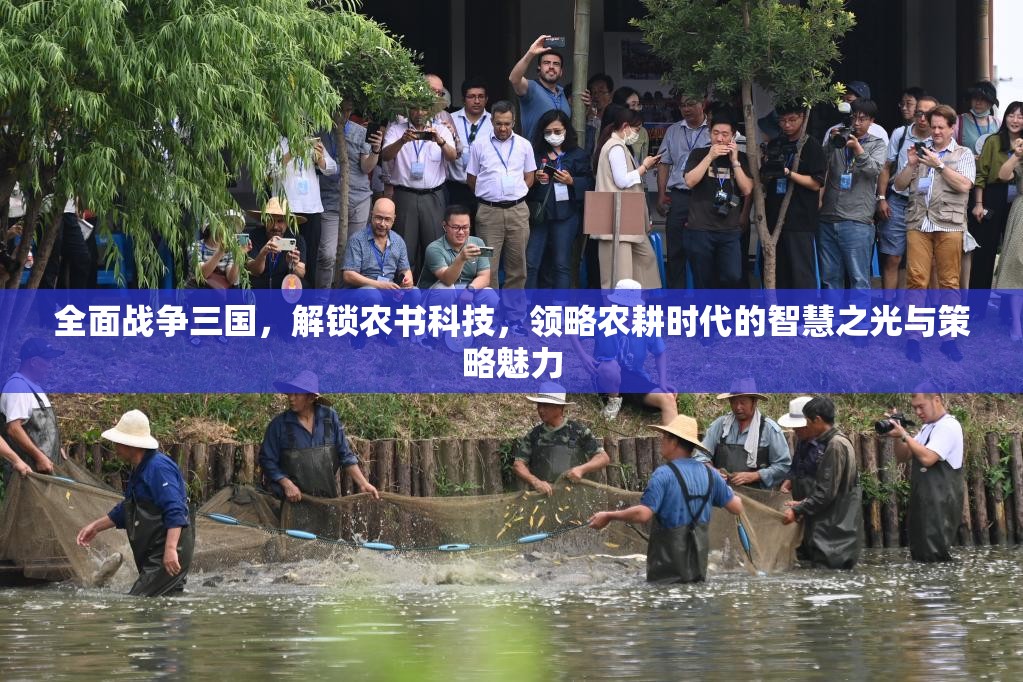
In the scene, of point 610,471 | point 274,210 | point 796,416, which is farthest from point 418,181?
point 796,416

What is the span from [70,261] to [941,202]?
8.14m

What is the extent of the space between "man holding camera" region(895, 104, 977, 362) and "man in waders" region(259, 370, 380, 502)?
618 cm

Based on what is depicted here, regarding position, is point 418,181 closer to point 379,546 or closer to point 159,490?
point 379,546

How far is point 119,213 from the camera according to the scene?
15789 mm

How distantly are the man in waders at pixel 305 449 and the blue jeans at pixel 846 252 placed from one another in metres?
5.62

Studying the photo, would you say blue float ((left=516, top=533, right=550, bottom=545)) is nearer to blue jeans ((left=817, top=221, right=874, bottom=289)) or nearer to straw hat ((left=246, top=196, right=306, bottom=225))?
straw hat ((left=246, top=196, right=306, bottom=225))

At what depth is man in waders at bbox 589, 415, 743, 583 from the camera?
14.9m

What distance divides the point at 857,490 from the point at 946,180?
4.08m

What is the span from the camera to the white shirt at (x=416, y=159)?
18.9 meters

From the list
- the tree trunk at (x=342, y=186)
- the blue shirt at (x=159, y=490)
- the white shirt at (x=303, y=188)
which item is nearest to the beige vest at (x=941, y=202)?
the tree trunk at (x=342, y=186)

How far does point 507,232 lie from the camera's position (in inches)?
752

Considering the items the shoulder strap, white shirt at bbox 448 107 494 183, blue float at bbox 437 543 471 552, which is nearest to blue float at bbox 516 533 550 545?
blue float at bbox 437 543 471 552

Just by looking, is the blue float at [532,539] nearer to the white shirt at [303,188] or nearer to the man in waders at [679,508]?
the man in waders at [679,508]
